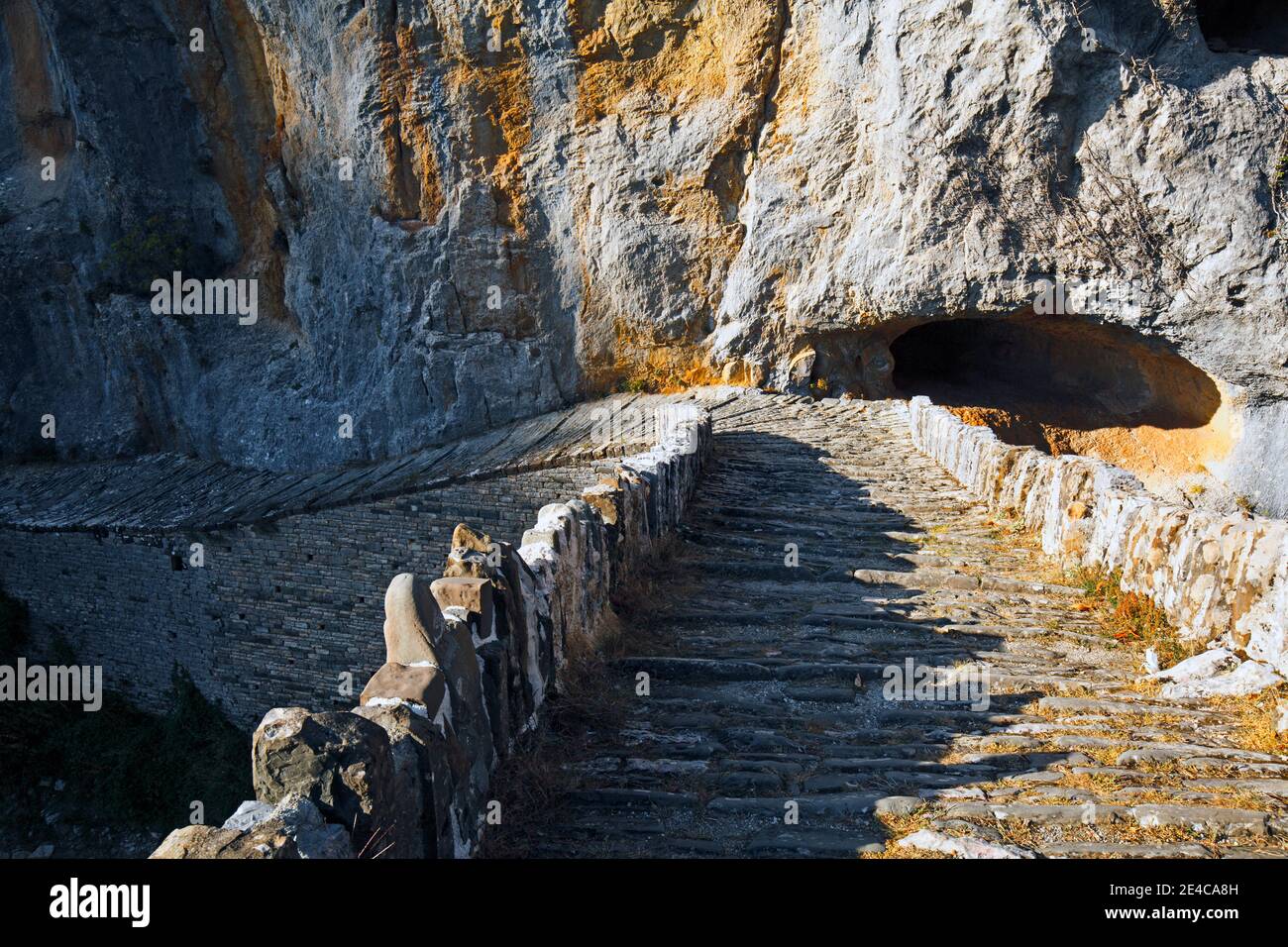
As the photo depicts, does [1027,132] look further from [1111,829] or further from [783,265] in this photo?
[1111,829]

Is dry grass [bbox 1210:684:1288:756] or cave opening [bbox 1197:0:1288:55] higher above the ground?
cave opening [bbox 1197:0:1288:55]

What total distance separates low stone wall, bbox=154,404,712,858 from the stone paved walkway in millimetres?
351

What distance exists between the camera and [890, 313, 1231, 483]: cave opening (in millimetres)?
15922

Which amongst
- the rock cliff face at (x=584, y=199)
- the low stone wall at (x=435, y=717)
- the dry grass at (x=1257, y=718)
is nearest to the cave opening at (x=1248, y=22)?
the rock cliff face at (x=584, y=199)

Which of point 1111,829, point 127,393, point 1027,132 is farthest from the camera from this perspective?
point 127,393

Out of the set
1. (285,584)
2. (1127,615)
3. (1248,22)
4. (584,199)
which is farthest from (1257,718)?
(1248,22)

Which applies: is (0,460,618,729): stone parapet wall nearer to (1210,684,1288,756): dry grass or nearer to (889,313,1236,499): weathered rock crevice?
(889,313,1236,499): weathered rock crevice

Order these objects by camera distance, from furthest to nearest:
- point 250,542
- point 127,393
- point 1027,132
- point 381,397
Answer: point 127,393
point 381,397
point 1027,132
point 250,542

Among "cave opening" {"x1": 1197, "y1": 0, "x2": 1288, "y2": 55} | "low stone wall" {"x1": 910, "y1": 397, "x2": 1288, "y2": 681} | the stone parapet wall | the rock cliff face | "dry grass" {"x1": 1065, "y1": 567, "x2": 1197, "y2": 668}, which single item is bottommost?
the stone parapet wall

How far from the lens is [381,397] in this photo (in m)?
18.6

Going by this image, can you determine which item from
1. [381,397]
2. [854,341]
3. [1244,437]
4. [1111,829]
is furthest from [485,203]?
[1111,829]

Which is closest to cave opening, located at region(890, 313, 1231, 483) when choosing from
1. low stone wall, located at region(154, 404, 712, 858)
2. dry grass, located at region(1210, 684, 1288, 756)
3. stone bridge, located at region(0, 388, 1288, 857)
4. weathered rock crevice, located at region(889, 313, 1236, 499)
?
weathered rock crevice, located at region(889, 313, 1236, 499)

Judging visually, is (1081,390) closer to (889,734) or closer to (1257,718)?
(1257,718)
